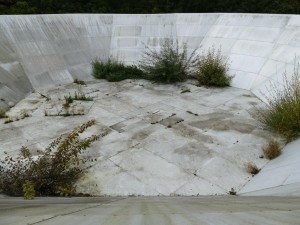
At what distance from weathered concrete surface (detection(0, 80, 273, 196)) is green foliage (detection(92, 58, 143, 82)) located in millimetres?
680

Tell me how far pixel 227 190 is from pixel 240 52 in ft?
18.5

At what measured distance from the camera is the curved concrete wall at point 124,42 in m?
8.21

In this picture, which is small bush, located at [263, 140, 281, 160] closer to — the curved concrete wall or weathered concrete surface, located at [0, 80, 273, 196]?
weathered concrete surface, located at [0, 80, 273, 196]

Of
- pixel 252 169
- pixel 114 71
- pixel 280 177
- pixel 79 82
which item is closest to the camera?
pixel 280 177

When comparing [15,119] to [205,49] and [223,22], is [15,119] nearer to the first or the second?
[205,49]

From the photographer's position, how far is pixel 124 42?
10.6 m

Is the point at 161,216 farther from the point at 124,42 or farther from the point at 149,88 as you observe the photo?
the point at 124,42

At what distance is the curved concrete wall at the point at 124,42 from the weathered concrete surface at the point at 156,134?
0.65m

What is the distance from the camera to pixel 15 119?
676 cm

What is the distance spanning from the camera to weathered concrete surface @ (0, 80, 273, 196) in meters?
4.58

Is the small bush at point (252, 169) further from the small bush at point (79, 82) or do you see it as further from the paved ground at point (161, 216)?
the small bush at point (79, 82)

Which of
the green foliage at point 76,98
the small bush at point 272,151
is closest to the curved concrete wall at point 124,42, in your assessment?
the green foliage at point 76,98

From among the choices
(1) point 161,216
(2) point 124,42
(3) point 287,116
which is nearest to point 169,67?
(2) point 124,42

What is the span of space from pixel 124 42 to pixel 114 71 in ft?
4.78
